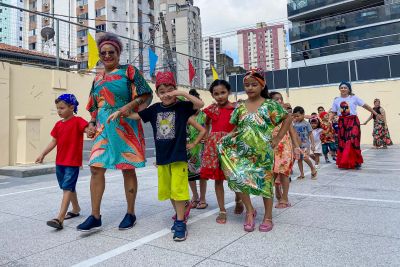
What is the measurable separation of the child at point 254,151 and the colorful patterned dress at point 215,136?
204 millimetres

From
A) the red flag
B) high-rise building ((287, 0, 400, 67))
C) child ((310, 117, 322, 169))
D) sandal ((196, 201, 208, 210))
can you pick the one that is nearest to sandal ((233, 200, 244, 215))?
sandal ((196, 201, 208, 210))

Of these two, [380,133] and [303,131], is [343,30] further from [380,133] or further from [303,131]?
[303,131]

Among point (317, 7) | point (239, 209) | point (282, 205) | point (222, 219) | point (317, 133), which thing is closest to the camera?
point (222, 219)

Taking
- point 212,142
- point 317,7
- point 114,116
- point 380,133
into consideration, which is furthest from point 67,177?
point 317,7

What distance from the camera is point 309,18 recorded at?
49906mm

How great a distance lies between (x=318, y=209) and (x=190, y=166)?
1.56 m

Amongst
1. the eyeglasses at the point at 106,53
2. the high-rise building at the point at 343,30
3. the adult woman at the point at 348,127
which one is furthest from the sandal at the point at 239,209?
the high-rise building at the point at 343,30

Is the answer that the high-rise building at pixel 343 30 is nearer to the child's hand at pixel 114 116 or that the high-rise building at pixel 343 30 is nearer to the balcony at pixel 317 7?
the balcony at pixel 317 7

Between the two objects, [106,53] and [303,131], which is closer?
[106,53]

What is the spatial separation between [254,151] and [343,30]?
42.4 meters

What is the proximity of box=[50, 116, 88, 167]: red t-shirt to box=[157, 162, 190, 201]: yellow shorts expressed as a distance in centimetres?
103

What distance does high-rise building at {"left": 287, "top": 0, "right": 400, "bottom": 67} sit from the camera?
36.4 meters

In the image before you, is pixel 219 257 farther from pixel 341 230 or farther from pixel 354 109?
pixel 354 109

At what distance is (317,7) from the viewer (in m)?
46.3
